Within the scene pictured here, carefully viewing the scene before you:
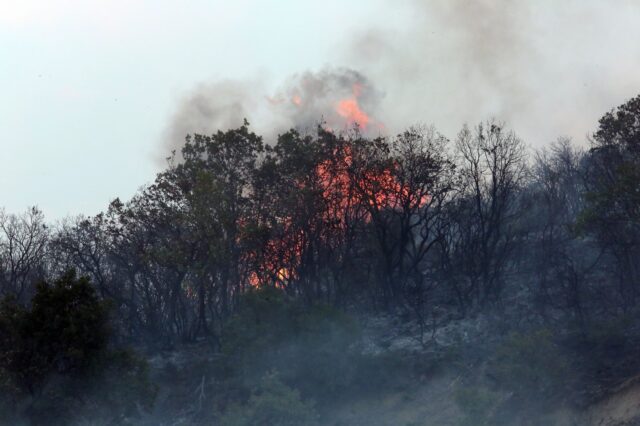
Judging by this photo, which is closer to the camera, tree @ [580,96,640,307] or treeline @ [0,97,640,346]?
tree @ [580,96,640,307]

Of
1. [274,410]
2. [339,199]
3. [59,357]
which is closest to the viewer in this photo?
[59,357]

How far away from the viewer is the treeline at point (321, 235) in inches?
1422

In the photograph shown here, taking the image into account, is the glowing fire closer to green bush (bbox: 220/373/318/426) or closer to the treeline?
the treeline

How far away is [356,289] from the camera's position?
3859cm

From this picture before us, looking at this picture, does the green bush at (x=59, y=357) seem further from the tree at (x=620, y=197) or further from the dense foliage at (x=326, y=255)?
the tree at (x=620, y=197)

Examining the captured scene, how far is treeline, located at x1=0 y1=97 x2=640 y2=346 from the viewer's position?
36.1 m

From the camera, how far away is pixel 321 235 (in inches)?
1550

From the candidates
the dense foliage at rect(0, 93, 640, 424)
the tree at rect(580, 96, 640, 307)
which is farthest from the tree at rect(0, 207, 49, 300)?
the tree at rect(580, 96, 640, 307)

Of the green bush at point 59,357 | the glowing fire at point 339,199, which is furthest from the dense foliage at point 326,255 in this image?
the green bush at point 59,357

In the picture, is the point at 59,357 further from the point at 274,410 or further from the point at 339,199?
the point at 339,199

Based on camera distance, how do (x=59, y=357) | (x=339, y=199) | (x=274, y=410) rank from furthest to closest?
(x=339, y=199), (x=274, y=410), (x=59, y=357)

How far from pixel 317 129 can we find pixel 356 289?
8.26 meters

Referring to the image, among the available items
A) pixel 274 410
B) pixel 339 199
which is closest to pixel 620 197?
pixel 274 410

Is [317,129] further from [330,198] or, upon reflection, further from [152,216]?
[152,216]
